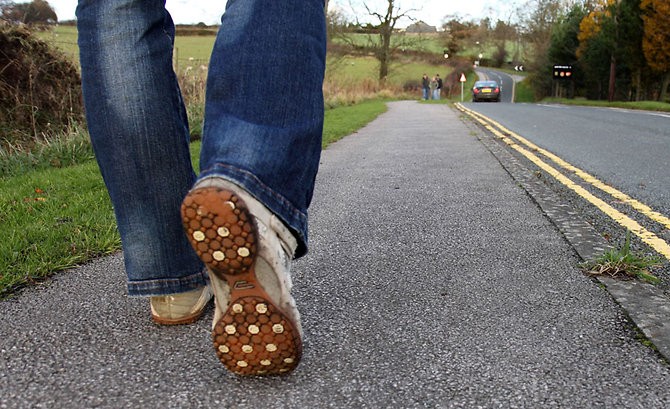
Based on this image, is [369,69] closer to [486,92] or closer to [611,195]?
[486,92]

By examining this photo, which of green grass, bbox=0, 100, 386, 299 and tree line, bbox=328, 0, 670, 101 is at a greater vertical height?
tree line, bbox=328, 0, 670, 101

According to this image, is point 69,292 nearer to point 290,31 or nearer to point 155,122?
point 155,122

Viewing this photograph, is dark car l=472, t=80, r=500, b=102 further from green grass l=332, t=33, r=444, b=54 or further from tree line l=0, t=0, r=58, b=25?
tree line l=0, t=0, r=58, b=25

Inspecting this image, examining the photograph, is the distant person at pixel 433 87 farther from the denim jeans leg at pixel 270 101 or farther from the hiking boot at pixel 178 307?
the denim jeans leg at pixel 270 101

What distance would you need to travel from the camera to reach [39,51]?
7016mm

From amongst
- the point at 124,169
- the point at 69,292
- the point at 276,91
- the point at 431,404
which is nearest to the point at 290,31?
the point at 276,91

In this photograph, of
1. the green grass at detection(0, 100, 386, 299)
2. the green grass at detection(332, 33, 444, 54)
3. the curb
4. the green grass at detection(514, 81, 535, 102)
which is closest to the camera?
the curb

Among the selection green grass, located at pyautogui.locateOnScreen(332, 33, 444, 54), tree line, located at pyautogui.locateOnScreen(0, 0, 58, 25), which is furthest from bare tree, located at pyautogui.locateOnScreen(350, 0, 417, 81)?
tree line, located at pyautogui.locateOnScreen(0, 0, 58, 25)

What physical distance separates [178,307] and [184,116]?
536mm

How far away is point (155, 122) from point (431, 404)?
3.12 feet

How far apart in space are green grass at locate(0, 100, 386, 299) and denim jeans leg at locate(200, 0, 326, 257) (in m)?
1.24

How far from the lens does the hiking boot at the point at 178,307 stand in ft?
5.19

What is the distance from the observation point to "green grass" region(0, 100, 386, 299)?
2.19 meters

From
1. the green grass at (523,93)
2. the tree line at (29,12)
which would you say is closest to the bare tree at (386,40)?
the green grass at (523,93)
